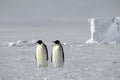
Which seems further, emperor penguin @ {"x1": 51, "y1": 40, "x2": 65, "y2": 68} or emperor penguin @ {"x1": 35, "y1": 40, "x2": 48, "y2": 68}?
emperor penguin @ {"x1": 35, "y1": 40, "x2": 48, "y2": 68}

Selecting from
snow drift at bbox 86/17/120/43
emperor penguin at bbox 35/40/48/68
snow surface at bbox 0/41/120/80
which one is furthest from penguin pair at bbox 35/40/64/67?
snow drift at bbox 86/17/120/43

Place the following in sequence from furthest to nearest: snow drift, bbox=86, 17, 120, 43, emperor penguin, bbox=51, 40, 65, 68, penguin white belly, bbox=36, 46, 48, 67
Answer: snow drift, bbox=86, 17, 120, 43
penguin white belly, bbox=36, 46, 48, 67
emperor penguin, bbox=51, 40, 65, 68

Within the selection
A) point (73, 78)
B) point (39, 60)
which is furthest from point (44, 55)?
point (73, 78)

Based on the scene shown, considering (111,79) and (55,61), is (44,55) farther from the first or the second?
(111,79)

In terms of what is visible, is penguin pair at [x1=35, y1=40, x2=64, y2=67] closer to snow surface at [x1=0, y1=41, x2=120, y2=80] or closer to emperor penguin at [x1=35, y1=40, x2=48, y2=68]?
emperor penguin at [x1=35, y1=40, x2=48, y2=68]

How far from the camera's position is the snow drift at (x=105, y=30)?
46.6m

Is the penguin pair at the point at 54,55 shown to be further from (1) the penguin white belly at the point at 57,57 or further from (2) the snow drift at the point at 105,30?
(2) the snow drift at the point at 105,30

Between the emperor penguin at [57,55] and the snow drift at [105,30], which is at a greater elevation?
the snow drift at [105,30]

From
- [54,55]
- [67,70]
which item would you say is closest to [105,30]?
[54,55]

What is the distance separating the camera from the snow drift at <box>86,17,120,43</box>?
46594 mm

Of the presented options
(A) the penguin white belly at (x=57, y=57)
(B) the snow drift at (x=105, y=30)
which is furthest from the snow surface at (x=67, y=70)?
(B) the snow drift at (x=105, y=30)

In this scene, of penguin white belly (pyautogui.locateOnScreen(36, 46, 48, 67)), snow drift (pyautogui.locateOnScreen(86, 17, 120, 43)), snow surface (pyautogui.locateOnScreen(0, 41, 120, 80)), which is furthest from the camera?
snow drift (pyautogui.locateOnScreen(86, 17, 120, 43))

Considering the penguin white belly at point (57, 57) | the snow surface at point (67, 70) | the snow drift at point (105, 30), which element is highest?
the snow drift at point (105, 30)

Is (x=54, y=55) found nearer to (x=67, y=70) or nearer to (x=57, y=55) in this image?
(x=57, y=55)
